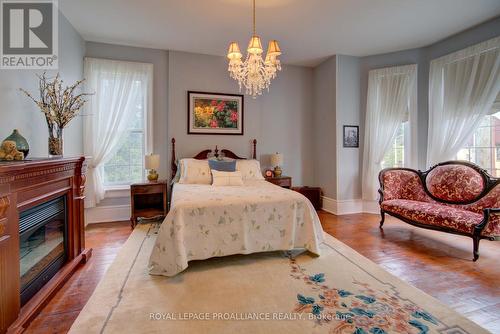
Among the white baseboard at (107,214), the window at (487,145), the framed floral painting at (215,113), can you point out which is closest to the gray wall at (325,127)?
the framed floral painting at (215,113)

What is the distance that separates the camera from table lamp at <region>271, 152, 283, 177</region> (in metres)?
4.63

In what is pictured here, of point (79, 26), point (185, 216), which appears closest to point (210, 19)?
point (79, 26)

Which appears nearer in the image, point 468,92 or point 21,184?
point 21,184

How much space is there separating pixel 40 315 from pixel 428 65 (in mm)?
5962

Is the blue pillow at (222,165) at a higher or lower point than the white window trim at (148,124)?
lower

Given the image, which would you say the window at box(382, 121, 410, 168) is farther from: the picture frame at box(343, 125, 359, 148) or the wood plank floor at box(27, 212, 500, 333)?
the wood plank floor at box(27, 212, 500, 333)

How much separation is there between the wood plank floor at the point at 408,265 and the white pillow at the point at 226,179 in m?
1.48

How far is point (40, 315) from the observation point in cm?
177

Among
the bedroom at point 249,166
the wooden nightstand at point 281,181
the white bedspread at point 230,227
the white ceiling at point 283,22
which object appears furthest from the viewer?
the wooden nightstand at point 281,181

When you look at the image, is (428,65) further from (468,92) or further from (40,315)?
(40,315)

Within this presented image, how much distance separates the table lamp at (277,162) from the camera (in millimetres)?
4629

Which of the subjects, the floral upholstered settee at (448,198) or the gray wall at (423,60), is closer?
the floral upholstered settee at (448,198)

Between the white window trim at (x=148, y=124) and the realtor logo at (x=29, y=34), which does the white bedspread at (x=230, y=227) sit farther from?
the realtor logo at (x=29, y=34)

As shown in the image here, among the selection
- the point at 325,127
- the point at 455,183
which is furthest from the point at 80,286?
the point at 455,183
